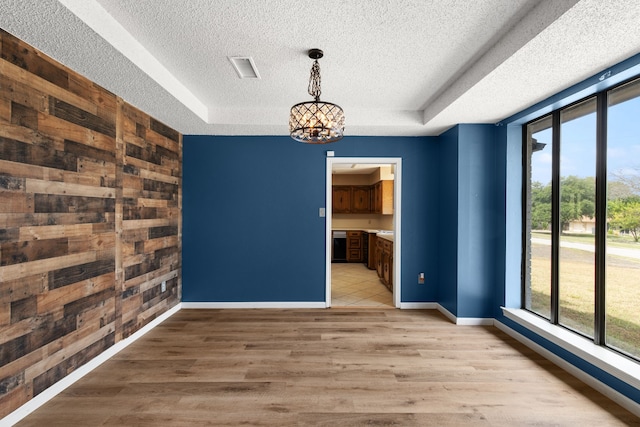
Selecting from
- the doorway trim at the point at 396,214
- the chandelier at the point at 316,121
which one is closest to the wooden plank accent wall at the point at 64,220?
the chandelier at the point at 316,121

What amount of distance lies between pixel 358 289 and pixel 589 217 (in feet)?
11.2

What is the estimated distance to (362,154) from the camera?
4230 mm

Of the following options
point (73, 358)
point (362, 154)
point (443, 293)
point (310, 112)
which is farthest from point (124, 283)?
point (443, 293)

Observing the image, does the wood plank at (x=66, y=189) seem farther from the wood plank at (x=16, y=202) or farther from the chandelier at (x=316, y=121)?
the chandelier at (x=316, y=121)

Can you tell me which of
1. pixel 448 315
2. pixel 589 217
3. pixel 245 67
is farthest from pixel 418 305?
pixel 245 67

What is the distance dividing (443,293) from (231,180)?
3.23m

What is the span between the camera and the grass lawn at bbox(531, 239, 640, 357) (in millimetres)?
2309

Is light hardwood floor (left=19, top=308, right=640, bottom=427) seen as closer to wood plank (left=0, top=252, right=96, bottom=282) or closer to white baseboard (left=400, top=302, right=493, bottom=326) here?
white baseboard (left=400, top=302, right=493, bottom=326)

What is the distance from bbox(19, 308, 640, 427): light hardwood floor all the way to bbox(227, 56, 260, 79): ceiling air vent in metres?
2.58

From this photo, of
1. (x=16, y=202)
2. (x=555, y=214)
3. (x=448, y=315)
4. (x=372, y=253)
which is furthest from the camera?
(x=372, y=253)

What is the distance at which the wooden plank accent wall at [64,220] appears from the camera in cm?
191

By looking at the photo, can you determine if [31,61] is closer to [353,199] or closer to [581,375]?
[581,375]

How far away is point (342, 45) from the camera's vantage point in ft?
7.57

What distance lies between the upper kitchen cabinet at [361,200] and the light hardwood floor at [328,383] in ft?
17.1
